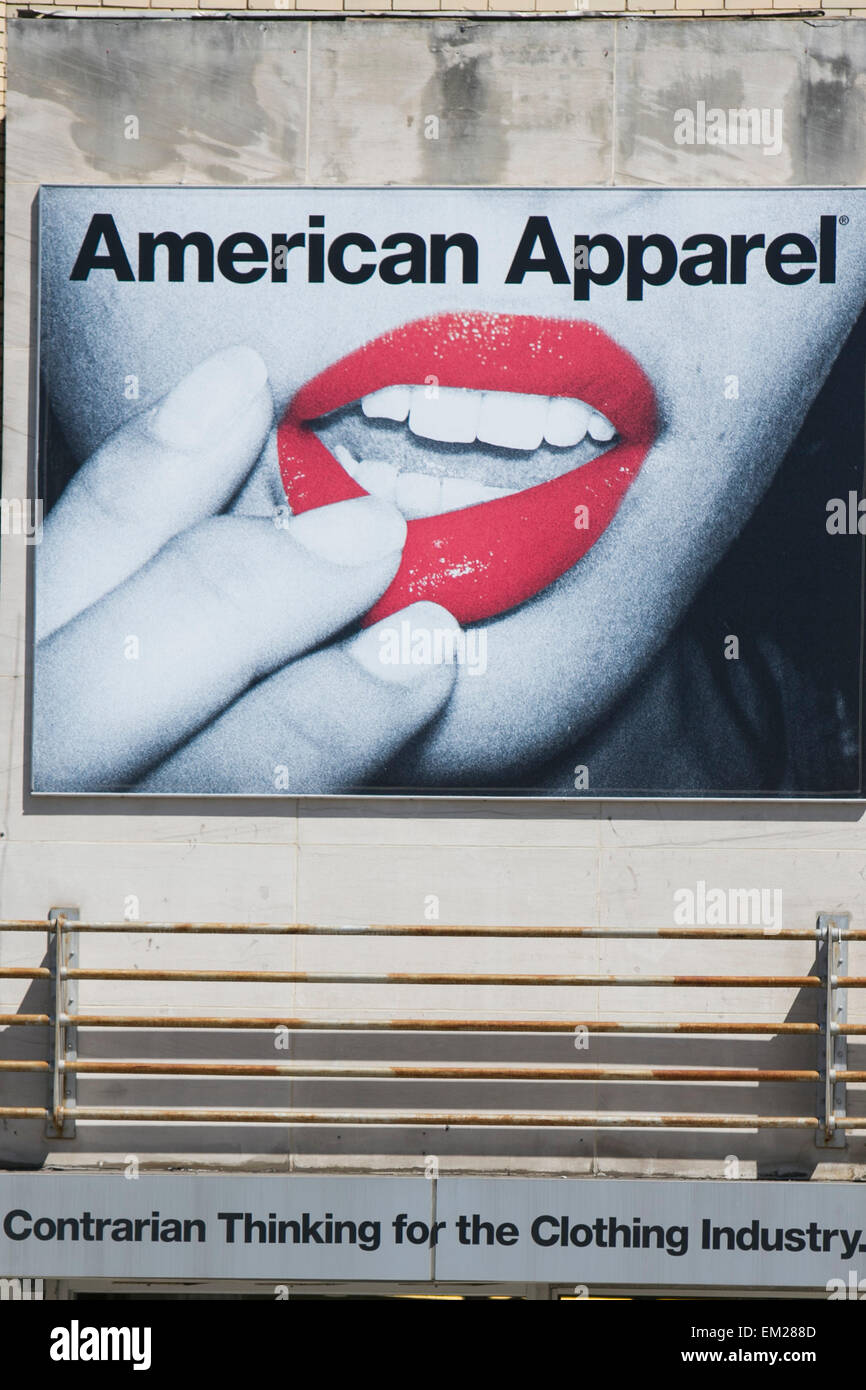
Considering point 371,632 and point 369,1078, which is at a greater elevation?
point 371,632

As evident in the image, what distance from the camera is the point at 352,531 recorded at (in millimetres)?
5594

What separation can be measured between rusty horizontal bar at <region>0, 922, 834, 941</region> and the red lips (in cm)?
124

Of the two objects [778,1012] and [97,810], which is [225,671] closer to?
[97,810]

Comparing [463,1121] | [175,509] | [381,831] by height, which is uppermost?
[175,509]

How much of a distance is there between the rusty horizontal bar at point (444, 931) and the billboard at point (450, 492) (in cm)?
55

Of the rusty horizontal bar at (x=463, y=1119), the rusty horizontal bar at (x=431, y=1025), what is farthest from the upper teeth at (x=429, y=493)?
the rusty horizontal bar at (x=463, y=1119)

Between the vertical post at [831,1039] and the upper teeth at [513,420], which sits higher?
the upper teeth at [513,420]

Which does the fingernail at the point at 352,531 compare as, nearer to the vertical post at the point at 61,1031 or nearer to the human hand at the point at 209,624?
the human hand at the point at 209,624

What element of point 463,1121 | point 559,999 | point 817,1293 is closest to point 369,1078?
point 463,1121

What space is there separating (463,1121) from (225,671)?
2.02 meters

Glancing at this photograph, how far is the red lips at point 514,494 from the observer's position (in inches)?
220

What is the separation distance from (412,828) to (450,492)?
4.51ft

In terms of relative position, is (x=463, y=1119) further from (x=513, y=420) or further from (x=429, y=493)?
(x=513, y=420)

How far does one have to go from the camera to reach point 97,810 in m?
5.62
